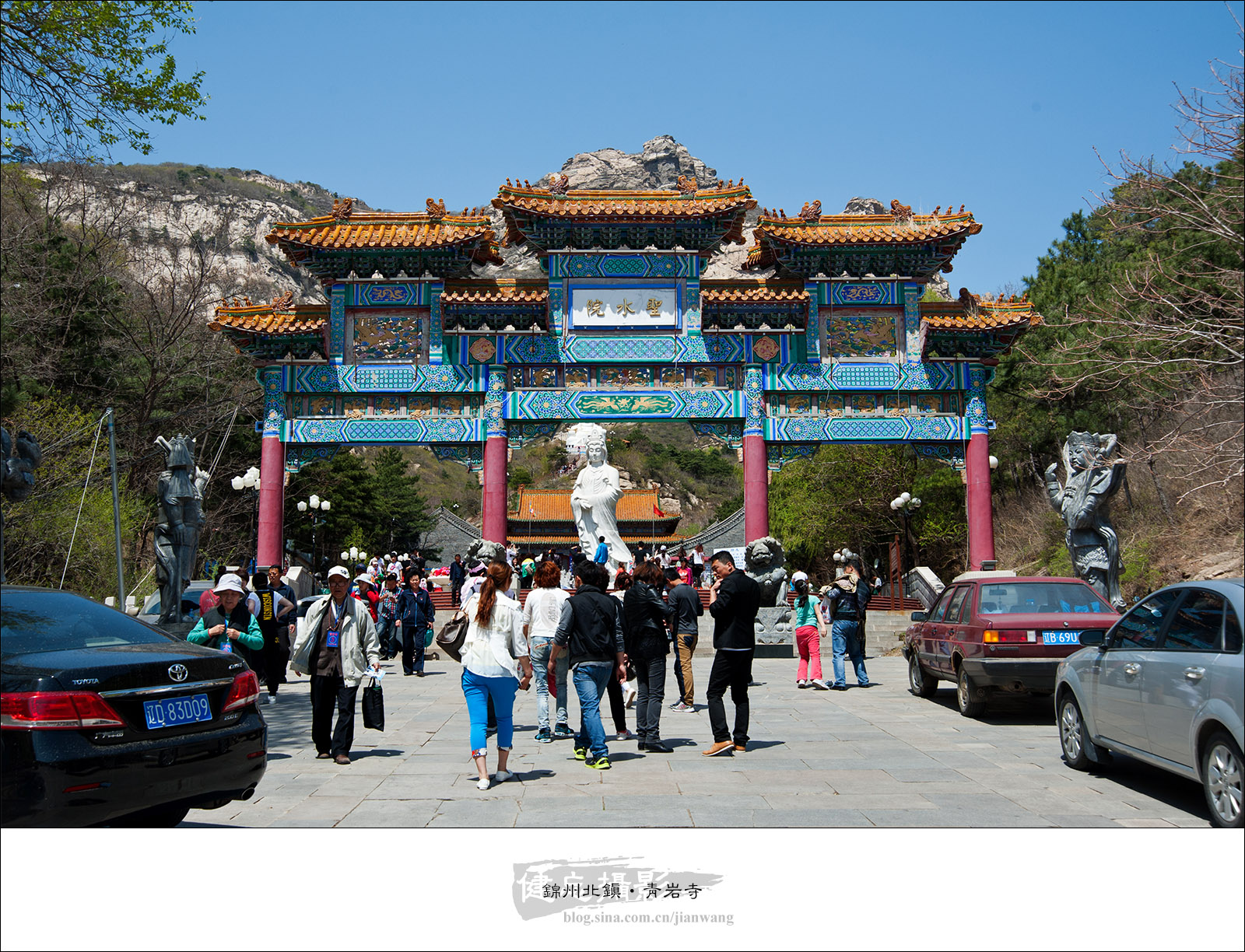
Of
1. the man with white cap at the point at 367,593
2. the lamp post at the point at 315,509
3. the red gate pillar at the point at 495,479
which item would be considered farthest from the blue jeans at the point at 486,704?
the lamp post at the point at 315,509

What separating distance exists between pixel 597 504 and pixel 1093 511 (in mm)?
10000

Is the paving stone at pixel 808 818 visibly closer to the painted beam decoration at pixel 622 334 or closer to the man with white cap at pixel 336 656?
the man with white cap at pixel 336 656

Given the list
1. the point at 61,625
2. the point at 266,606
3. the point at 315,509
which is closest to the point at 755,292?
the point at 266,606

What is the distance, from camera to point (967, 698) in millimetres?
10914

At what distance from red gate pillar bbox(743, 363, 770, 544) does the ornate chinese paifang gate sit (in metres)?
0.05

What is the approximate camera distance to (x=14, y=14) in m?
12.2

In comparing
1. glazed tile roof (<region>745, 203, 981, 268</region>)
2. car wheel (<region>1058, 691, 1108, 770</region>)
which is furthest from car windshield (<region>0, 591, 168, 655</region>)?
glazed tile roof (<region>745, 203, 981, 268</region>)

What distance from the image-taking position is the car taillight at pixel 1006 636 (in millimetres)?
10047

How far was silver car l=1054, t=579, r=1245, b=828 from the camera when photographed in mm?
5730

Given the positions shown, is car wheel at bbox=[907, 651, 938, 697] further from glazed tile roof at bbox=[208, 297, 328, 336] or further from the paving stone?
glazed tile roof at bbox=[208, 297, 328, 336]

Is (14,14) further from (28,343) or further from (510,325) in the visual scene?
(28,343)

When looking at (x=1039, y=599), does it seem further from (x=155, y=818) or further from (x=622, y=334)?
(x=622, y=334)

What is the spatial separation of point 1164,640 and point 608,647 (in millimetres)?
4308

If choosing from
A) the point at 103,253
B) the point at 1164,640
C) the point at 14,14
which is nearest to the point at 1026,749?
the point at 1164,640
